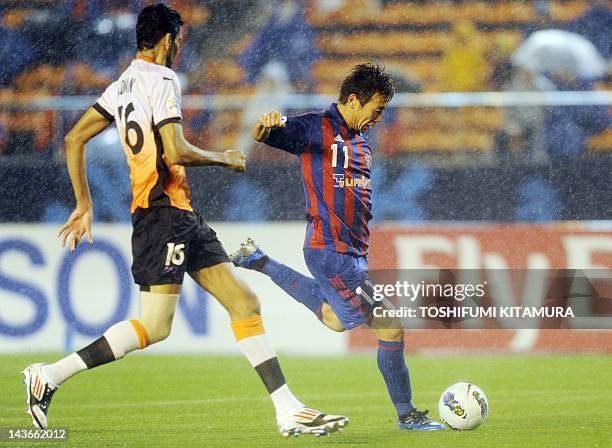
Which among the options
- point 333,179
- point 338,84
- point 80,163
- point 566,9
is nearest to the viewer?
point 80,163

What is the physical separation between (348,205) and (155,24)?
1.08 m

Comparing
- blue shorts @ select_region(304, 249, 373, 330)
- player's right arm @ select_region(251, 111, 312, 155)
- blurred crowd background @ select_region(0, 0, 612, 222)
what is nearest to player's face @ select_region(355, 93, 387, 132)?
player's right arm @ select_region(251, 111, 312, 155)

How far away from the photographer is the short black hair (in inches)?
176

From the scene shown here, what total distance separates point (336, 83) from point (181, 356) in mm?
3434

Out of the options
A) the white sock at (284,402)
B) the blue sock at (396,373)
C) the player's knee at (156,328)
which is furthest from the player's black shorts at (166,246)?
the blue sock at (396,373)

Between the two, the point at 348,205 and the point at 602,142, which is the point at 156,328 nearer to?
Result: the point at 348,205

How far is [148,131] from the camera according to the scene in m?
4.45

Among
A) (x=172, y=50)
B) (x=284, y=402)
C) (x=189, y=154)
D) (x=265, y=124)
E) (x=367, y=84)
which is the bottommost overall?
(x=284, y=402)

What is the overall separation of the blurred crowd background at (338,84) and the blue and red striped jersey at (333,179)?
12.5 ft

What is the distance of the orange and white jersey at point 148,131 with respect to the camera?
443cm

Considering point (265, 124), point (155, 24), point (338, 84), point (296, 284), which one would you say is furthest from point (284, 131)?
point (338, 84)

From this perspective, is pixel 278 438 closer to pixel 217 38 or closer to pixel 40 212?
pixel 40 212

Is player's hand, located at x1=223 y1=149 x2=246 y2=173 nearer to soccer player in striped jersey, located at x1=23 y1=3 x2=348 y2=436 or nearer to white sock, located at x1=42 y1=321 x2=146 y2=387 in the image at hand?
soccer player in striped jersey, located at x1=23 y1=3 x2=348 y2=436

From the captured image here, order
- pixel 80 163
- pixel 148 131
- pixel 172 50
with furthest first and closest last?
pixel 80 163 → pixel 172 50 → pixel 148 131
